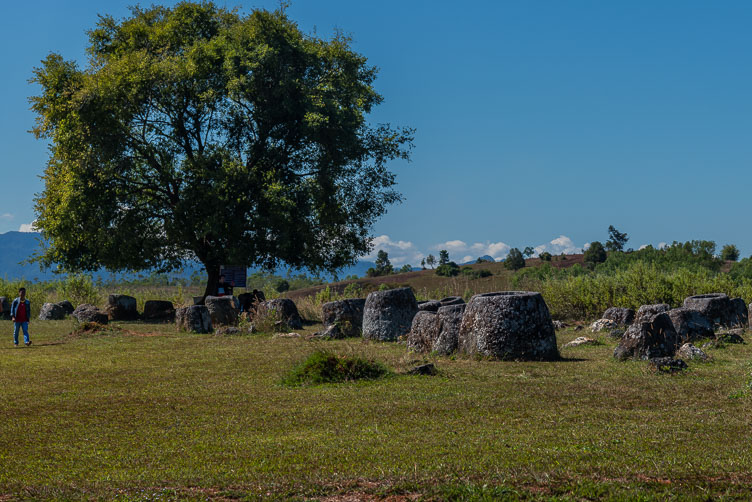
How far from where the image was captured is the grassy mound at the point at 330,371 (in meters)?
12.0

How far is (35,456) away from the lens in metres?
7.69

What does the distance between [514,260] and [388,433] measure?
237 ft

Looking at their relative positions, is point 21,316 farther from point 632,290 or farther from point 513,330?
point 632,290

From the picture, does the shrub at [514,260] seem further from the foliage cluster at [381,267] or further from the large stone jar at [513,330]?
Answer: the large stone jar at [513,330]

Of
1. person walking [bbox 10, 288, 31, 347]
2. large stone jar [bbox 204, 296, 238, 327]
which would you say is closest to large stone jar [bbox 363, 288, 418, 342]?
large stone jar [bbox 204, 296, 238, 327]

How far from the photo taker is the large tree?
3372cm

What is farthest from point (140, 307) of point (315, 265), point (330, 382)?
point (330, 382)

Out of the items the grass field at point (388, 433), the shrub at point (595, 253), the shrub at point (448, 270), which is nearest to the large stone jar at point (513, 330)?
the grass field at point (388, 433)

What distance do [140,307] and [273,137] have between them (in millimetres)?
10803

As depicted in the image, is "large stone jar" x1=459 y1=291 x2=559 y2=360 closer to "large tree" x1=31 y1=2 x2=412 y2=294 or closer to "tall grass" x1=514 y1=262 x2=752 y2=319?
"tall grass" x1=514 y1=262 x2=752 y2=319

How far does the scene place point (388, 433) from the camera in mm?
8109

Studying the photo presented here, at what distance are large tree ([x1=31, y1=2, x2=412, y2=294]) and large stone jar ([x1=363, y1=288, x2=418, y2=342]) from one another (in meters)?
12.5

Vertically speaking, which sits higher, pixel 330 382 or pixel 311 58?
pixel 311 58

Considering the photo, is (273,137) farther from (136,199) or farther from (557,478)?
(557,478)
